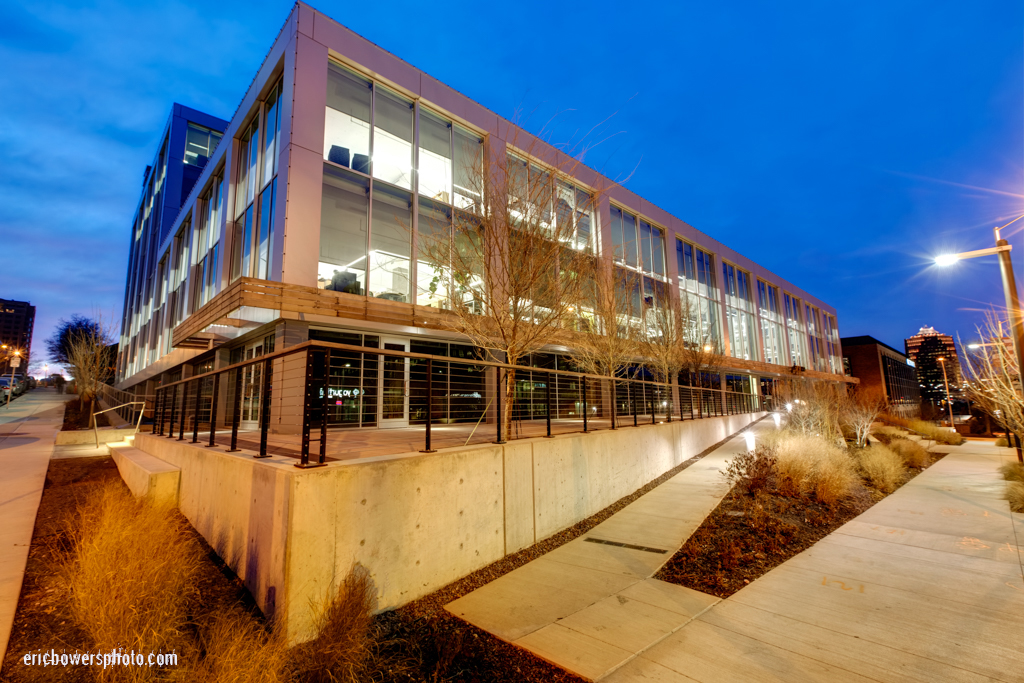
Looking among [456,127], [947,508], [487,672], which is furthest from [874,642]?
[456,127]

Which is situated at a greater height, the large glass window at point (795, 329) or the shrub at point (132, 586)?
the large glass window at point (795, 329)

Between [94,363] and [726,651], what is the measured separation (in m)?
27.7

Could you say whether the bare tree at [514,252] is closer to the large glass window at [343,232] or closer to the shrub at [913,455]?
the large glass window at [343,232]

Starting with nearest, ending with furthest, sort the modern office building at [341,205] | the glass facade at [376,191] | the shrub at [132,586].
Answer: the shrub at [132,586] < the modern office building at [341,205] < the glass facade at [376,191]

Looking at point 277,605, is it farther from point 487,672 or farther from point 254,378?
point 254,378

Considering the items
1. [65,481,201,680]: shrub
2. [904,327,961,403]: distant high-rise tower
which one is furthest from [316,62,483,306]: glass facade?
[904,327,961,403]: distant high-rise tower

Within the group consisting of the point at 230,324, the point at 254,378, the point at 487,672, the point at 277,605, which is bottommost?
the point at 487,672

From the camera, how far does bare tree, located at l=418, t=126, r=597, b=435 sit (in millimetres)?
7281

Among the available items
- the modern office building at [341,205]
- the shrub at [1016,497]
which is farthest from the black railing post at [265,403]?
the shrub at [1016,497]

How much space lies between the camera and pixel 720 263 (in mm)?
31328

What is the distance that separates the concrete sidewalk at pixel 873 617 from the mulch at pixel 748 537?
8.4 inches

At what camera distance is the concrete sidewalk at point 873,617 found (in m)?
3.32

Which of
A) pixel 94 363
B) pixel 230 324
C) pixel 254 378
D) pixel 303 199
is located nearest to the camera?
pixel 303 199

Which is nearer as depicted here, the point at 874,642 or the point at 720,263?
the point at 874,642
